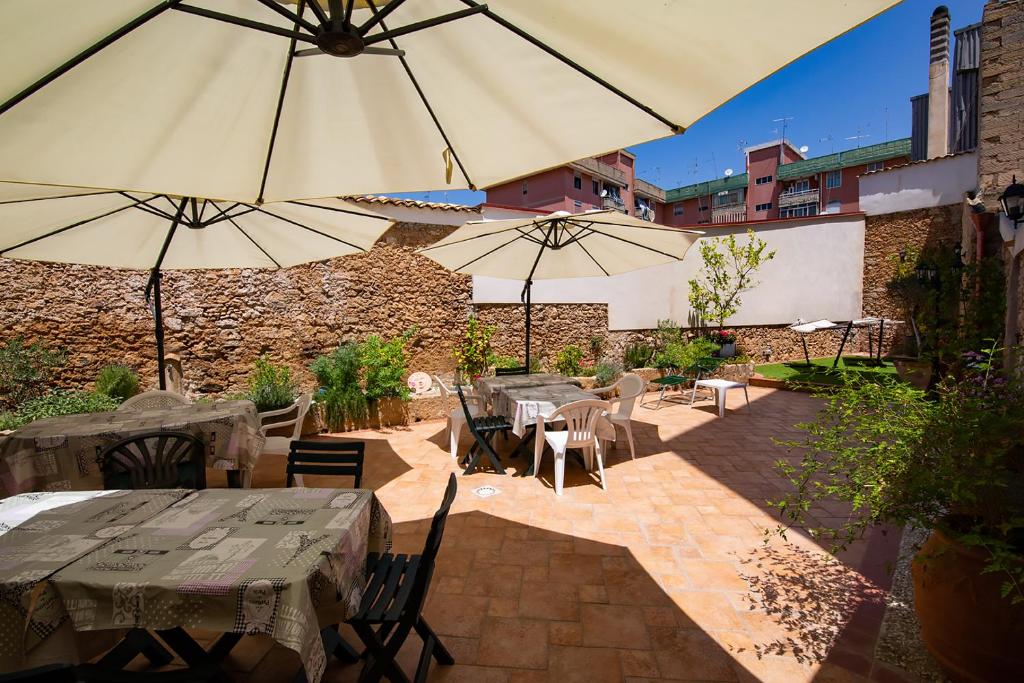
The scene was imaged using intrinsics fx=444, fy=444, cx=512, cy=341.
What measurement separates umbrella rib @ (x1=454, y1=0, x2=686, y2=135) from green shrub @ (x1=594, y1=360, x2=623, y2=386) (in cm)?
652

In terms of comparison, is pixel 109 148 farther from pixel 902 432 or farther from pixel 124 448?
pixel 902 432

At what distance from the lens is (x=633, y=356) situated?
9.53 meters

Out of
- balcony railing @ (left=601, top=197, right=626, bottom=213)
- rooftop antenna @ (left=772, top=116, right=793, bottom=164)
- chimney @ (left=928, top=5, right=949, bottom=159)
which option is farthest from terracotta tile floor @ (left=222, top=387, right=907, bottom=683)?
rooftop antenna @ (left=772, top=116, right=793, bottom=164)

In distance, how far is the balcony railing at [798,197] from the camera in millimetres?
25902

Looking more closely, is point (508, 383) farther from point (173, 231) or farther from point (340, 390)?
point (173, 231)

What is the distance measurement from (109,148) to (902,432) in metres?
3.57

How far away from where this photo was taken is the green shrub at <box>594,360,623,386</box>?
314 inches

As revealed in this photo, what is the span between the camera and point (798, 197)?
26422 millimetres

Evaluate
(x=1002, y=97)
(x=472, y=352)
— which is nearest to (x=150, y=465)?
(x=472, y=352)

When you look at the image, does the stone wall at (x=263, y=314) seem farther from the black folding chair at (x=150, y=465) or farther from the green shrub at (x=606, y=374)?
the black folding chair at (x=150, y=465)

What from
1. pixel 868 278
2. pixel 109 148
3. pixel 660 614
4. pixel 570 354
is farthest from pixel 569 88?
pixel 868 278

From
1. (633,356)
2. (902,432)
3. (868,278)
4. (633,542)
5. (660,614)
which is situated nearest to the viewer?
(902,432)

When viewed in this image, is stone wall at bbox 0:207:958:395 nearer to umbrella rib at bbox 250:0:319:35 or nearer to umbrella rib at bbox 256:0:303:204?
umbrella rib at bbox 256:0:303:204

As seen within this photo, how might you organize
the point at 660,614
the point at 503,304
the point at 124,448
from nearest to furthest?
1. the point at 660,614
2. the point at 124,448
3. the point at 503,304
